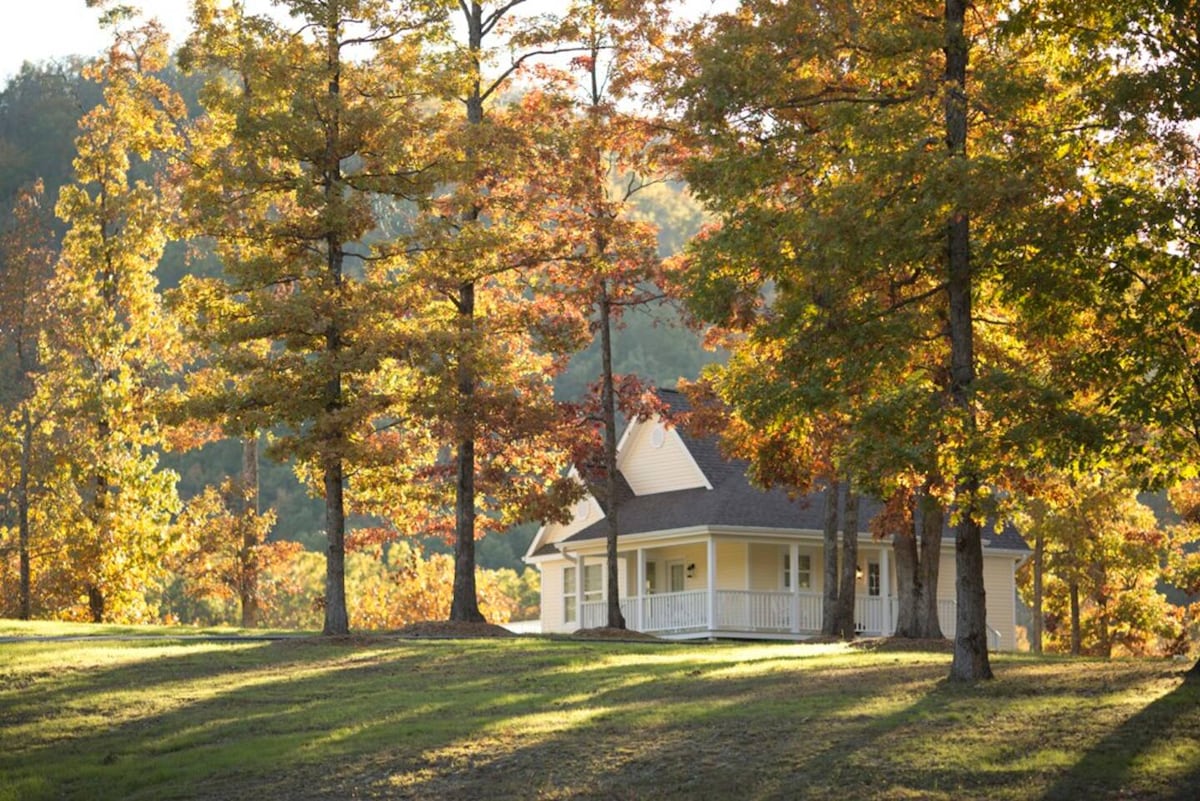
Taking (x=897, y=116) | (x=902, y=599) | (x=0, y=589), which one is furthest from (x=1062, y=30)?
(x=0, y=589)

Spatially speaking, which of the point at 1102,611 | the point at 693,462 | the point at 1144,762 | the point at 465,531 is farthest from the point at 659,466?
the point at 1144,762

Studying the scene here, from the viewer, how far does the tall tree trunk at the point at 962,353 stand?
1856 cm

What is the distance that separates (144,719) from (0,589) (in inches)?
1126

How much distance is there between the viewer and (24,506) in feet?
127

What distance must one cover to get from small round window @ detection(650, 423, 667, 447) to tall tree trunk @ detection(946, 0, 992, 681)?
23.8 meters

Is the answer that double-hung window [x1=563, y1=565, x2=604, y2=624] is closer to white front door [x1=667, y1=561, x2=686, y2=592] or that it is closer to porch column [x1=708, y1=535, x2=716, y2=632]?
white front door [x1=667, y1=561, x2=686, y2=592]

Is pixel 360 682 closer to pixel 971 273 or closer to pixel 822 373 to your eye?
pixel 822 373

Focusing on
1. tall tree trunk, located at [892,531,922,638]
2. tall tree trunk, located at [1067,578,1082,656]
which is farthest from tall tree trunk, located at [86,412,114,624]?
tall tree trunk, located at [1067,578,1082,656]

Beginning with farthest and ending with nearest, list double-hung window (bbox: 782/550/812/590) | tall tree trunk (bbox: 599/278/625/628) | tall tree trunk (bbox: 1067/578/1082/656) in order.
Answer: tall tree trunk (bbox: 1067/578/1082/656) → double-hung window (bbox: 782/550/812/590) → tall tree trunk (bbox: 599/278/625/628)

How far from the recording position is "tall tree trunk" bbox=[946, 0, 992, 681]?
1856 centimetres

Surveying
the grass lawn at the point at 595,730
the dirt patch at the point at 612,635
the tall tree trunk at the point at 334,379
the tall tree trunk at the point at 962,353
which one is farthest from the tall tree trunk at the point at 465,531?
the tall tree trunk at the point at 962,353

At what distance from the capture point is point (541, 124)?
105 feet

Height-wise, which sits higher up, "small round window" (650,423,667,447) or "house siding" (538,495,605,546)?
"small round window" (650,423,667,447)

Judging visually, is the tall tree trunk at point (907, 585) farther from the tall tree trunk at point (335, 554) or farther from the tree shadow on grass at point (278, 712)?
the tall tree trunk at point (335, 554)
